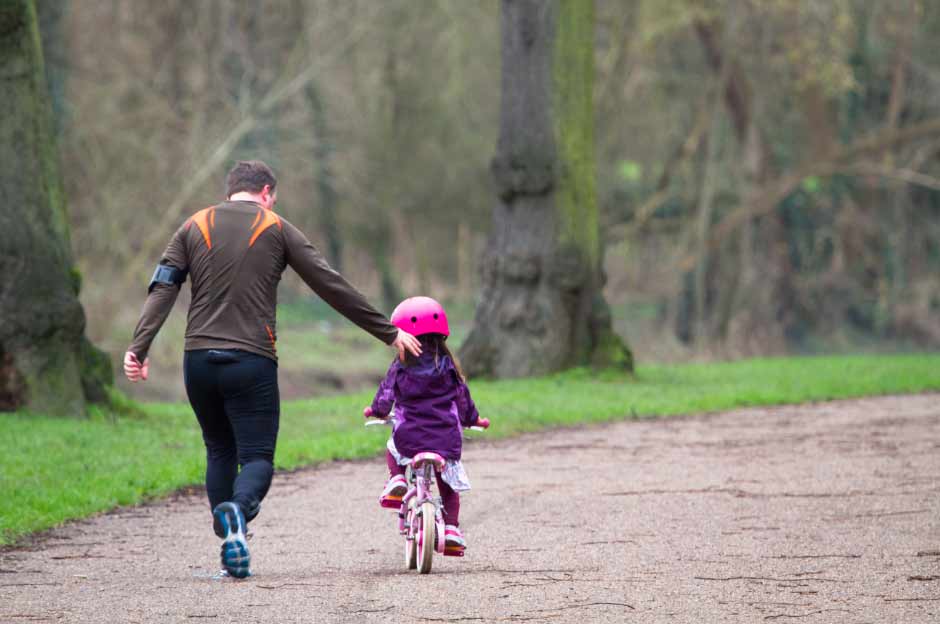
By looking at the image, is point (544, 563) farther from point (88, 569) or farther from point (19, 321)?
point (19, 321)

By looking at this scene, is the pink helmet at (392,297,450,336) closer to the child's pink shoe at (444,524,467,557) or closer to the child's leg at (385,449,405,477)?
the child's leg at (385,449,405,477)

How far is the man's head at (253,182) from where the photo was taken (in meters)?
7.74

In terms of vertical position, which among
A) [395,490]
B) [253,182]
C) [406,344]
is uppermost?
[253,182]

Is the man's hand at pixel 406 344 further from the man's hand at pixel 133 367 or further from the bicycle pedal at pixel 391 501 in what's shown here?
the man's hand at pixel 133 367

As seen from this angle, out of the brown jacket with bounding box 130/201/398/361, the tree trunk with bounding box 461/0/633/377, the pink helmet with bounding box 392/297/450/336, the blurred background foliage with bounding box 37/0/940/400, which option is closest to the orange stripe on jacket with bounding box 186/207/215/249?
the brown jacket with bounding box 130/201/398/361

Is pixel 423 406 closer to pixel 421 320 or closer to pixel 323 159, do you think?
pixel 421 320

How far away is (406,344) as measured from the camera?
7582 millimetres

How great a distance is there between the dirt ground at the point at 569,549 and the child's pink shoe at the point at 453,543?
0.41ft

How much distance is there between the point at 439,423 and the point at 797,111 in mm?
28924

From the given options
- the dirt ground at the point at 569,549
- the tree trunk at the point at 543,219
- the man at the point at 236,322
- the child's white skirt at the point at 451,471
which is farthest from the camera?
the tree trunk at the point at 543,219

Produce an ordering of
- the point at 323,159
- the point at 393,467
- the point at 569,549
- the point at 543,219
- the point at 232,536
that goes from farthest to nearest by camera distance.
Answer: the point at 323,159 < the point at 543,219 < the point at 569,549 < the point at 393,467 < the point at 232,536

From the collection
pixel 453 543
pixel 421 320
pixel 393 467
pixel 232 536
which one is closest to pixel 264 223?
pixel 421 320

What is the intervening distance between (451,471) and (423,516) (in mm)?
361

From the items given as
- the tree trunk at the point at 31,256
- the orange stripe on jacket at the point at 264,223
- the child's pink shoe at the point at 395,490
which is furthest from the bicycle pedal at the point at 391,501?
the tree trunk at the point at 31,256
